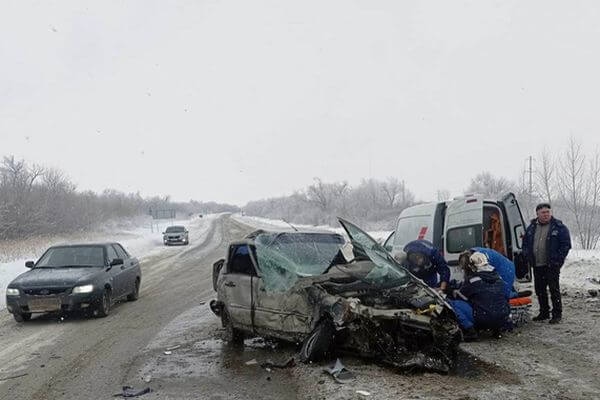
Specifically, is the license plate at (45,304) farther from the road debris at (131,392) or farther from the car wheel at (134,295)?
the road debris at (131,392)

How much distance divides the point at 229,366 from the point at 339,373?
1.57m

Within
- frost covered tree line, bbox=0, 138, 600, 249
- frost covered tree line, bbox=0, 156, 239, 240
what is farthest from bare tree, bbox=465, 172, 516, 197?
frost covered tree line, bbox=0, 156, 239, 240

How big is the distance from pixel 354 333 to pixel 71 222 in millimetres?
50119

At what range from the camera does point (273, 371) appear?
5855 millimetres

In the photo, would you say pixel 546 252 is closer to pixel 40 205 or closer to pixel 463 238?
pixel 463 238

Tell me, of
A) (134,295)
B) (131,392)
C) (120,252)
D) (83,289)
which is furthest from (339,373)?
(120,252)

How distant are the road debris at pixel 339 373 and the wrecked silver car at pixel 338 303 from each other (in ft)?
→ 0.82

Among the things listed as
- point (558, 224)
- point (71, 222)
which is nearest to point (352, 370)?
point (558, 224)

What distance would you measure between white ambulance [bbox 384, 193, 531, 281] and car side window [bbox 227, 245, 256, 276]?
314 cm

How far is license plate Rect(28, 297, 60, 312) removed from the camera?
8.98m

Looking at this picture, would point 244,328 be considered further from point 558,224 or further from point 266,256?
point 558,224

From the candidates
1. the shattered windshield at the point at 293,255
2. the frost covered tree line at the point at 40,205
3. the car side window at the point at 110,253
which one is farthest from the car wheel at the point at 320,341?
the frost covered tree line at the point at 40,205

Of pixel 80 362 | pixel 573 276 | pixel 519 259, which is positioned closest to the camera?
pixel 80 362

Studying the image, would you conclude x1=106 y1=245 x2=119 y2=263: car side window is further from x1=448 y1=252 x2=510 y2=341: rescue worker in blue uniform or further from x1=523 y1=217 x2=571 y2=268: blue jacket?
x1=523 y1=217 x2=571 y2=268: blue jacket
